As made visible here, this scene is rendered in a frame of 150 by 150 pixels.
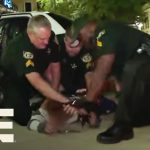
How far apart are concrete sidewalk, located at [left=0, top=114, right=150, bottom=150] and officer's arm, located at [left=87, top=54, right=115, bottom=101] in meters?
0.42

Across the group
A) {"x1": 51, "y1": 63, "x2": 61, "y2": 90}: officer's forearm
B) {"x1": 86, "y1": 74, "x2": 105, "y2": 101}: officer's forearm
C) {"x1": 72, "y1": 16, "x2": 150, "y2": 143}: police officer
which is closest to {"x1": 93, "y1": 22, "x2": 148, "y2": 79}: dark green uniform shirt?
{"x1": 72, "y1": 16, "x2": 150, "y2": 143}: police officer

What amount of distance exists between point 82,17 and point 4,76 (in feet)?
5.40

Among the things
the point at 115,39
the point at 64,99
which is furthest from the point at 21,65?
the point at 115,39

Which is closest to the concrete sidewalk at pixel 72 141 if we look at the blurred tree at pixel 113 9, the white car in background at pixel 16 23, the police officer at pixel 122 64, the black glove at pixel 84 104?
the police officer at pixel 122 64

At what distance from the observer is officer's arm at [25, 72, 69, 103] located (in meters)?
4.94

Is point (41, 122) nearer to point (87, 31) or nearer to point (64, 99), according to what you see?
point (64, 99)

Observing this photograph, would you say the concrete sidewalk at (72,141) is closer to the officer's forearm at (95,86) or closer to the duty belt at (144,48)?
the officer's forearm at (95,86)

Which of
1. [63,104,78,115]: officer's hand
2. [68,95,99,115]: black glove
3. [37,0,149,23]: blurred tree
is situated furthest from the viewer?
[68,95,99,115]: black glove

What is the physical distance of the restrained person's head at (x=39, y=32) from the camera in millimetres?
5094

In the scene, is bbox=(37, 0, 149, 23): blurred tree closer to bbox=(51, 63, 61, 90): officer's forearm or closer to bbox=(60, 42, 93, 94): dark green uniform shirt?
bbox=(51, 63, 61, 90): officer's forearm

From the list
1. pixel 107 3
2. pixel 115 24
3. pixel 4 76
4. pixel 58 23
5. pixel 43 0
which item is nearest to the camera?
pixel 107 3

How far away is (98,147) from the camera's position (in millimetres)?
4762

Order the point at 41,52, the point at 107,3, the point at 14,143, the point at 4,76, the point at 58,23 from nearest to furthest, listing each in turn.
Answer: the point at 107,3 → the point at 14,143 → the point at 41,52 → the point at 4,76 → the point at 58,23

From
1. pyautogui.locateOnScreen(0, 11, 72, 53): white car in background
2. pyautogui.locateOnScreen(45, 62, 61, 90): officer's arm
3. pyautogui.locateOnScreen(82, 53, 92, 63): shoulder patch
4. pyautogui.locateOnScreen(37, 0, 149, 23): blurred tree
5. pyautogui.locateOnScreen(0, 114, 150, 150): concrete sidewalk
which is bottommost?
pyautogui.locateOnScreen(0, 114, 150, 150): concrete sidewalk
